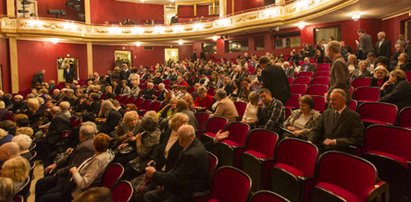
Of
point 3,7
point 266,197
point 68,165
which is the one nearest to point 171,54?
point 3,7

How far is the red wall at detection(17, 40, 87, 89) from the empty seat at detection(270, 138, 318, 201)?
14.9 m

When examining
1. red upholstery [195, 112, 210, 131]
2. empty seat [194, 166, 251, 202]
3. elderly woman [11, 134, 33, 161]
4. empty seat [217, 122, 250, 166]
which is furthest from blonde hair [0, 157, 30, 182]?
red upholstery [195, 112, 210, 131]

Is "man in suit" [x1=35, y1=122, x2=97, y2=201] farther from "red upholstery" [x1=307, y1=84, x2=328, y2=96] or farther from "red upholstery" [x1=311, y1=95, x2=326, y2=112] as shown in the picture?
"red upholstery" [x1=307, y1=84, x2=328, y2=96]

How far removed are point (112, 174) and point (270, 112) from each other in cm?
198

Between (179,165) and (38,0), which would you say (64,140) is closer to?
(179,165)

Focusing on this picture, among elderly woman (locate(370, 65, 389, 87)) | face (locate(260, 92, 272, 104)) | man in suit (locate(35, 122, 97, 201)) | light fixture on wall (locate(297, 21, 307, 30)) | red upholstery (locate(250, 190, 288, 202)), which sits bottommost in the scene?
man in suit (locate(35, 122, 97, 201))

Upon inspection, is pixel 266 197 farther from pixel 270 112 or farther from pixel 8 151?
pixel 8 151

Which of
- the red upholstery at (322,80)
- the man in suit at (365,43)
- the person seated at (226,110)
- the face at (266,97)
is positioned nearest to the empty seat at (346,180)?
the face at (266,97)

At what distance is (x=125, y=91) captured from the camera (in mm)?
8852

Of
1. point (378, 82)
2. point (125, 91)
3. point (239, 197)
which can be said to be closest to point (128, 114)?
point (239, 197)

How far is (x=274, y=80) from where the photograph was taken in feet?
14.4

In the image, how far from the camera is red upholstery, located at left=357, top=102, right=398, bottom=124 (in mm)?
3520

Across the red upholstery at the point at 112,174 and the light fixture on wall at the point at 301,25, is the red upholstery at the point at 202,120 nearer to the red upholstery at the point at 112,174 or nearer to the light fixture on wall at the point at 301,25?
the red upholstery at the point at 112,174

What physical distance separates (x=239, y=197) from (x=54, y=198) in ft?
6.36
